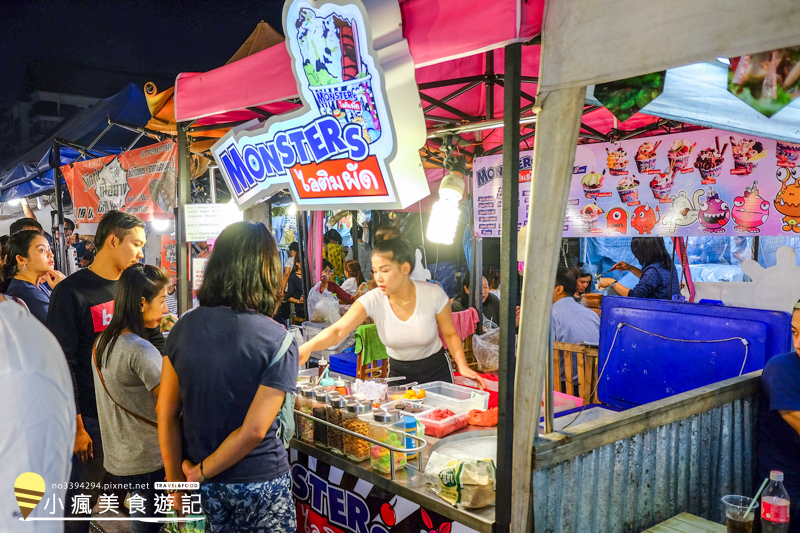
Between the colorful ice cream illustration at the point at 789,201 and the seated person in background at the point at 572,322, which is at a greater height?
the colorful ice cream illustration at the point at 789,201

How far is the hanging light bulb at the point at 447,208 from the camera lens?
346cm

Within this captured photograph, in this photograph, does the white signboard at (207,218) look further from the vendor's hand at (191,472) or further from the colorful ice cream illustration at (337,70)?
the vendor's hand at (191,472)

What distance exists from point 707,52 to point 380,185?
4.99 ft

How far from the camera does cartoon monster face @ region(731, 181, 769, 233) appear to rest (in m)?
4.36

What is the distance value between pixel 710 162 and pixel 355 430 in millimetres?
3952

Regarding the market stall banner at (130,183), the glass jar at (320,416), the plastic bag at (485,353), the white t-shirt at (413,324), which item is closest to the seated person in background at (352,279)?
the plastic bag at (485,353)

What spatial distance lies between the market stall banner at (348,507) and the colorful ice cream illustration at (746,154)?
3.97 m

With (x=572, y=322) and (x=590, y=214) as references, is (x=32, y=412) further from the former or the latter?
(x=590, y=214)

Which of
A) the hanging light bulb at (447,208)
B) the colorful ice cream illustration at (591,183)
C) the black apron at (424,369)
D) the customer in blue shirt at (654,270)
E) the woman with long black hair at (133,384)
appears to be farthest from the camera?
the customer in blue shirt at (654,270)

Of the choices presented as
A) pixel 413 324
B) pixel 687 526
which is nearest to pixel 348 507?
pixel 413 324

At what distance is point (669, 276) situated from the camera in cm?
623

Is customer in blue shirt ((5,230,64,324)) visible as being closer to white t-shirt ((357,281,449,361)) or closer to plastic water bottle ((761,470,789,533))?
white t-shirt ((357,281,449,361))

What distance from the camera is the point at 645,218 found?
16.5 feet

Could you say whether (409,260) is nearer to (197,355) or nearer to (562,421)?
(562,421)
